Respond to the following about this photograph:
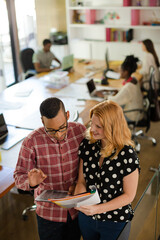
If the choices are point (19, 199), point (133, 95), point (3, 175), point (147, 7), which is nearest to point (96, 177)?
point (3, 175)

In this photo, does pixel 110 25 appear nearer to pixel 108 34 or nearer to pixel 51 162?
pixel 108 34

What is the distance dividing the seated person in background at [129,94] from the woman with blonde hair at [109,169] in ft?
6.38

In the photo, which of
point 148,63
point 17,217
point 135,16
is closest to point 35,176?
point 17,217

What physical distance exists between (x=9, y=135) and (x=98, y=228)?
5.33ft

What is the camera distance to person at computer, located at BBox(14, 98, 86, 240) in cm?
174

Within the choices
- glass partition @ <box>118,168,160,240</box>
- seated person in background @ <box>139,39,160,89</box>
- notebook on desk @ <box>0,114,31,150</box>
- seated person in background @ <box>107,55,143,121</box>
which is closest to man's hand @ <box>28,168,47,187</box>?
glass partition @ <box>118,168,160,240</box>

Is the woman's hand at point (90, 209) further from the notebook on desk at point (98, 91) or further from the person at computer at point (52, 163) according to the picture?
the notebook on desk at point (98, 91)

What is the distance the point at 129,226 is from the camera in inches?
65.1

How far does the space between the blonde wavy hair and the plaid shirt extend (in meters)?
0.27

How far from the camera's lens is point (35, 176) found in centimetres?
174

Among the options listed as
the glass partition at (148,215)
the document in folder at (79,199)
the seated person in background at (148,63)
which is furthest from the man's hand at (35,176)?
the seated person in background at (148,63)

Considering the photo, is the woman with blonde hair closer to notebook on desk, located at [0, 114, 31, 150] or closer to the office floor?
the office floor

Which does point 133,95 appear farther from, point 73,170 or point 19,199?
point 73,170

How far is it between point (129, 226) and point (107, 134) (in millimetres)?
513
